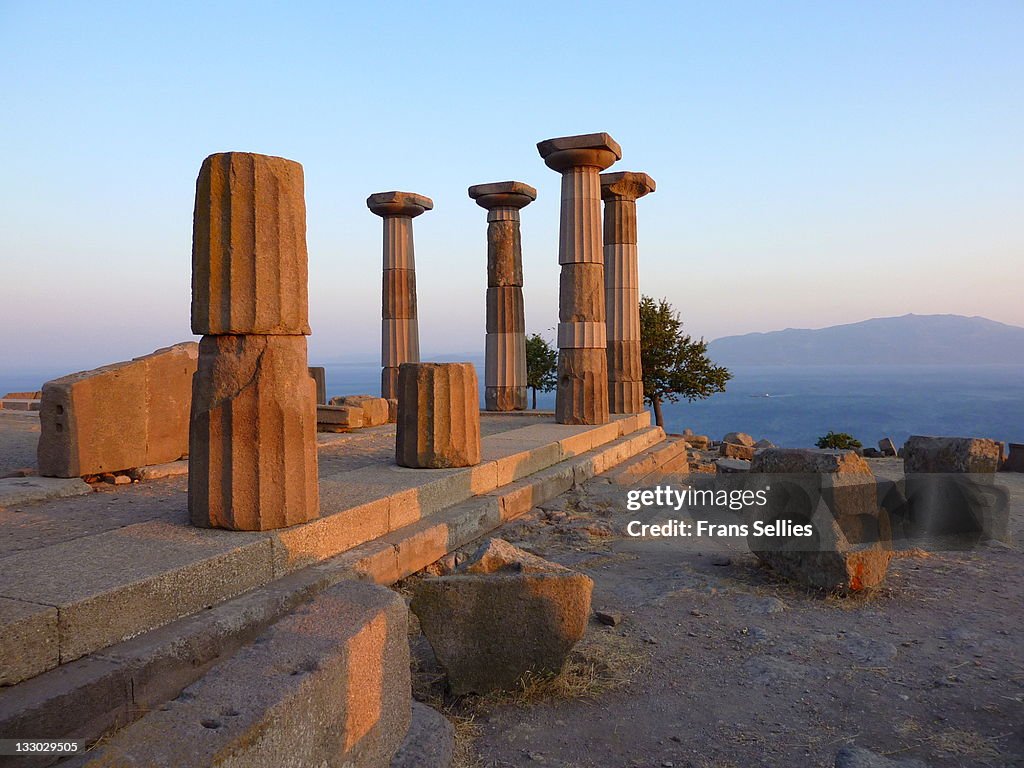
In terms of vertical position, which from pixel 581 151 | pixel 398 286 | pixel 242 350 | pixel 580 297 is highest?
pixel 581 151

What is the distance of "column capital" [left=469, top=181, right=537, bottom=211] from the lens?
17406 millimetres

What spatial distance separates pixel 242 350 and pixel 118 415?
3.80 meters

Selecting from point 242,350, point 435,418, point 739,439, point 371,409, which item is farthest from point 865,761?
point 739,439

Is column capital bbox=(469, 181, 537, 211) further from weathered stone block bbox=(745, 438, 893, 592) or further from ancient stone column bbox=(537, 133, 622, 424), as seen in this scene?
weathered stone block bbox=(745, 438, 893, 592)

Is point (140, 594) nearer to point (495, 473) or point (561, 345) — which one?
point (495, 473)

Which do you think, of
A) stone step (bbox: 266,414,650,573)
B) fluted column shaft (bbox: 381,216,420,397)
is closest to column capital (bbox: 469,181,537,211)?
fluted column shaft (bbox: 381,216,420,397)

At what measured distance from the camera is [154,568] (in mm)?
4367

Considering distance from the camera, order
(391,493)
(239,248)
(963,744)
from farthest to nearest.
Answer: (391,493) → (239,248) → (963,744)

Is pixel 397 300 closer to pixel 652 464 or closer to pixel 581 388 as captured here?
pixel 581 388

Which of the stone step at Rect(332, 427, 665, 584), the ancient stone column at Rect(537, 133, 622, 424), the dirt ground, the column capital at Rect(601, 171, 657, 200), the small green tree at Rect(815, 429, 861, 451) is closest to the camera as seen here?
the dirt ground

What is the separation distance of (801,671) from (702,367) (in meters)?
20.3

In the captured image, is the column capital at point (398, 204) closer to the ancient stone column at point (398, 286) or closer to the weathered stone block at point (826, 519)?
the ancient stone column at point (398, 286)

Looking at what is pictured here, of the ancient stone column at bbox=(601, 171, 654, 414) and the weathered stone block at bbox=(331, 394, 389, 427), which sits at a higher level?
the ancient stone column at bbox=(601, 171, 654, 414)

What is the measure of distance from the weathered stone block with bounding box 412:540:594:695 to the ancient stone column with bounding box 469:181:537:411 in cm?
1332
